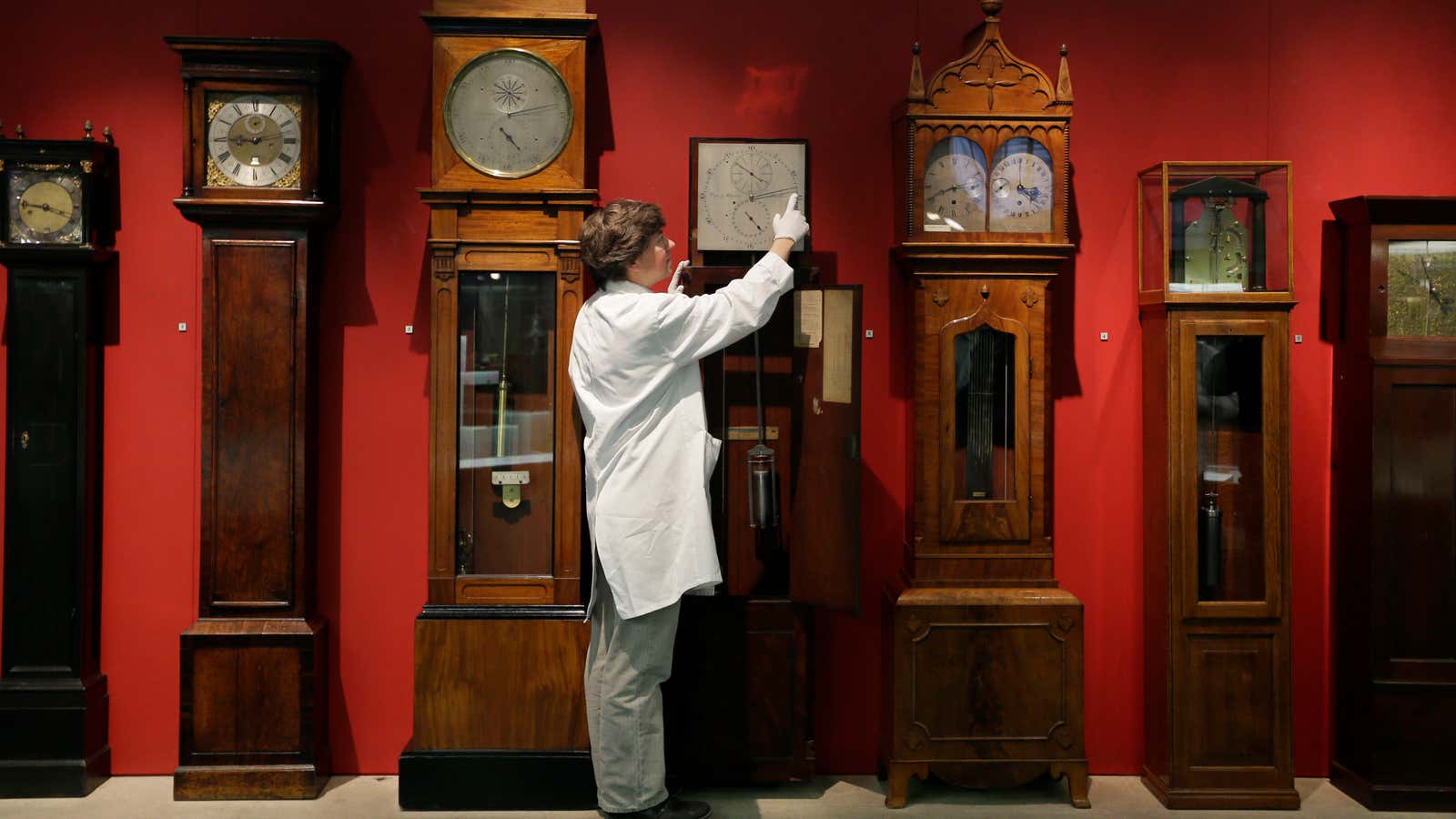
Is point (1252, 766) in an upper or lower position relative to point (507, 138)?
lower

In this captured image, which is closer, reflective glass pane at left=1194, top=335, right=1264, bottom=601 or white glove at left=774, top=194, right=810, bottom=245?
white glove at left=774, top=194, right=810, bottom=245

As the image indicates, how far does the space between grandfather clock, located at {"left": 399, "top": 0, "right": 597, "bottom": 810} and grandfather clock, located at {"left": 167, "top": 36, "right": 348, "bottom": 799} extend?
0.45 metres

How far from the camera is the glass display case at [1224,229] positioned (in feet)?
12.4

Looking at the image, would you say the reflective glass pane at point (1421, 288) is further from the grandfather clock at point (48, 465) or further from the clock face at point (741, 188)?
the grandfather clock at point (48, 465)

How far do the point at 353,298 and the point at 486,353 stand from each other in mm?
629

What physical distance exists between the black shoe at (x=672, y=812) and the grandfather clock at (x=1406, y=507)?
2.17 meters

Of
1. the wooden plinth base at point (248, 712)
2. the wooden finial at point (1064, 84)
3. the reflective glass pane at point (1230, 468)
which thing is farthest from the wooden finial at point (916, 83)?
the wooden plinth base at point (248, 712)

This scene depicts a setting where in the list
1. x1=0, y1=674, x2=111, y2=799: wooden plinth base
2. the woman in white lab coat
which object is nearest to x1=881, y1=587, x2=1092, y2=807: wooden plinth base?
the woman in white lab coat

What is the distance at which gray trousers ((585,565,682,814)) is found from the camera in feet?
11.1

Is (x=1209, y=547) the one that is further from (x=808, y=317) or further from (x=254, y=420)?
(x=254, y=420)

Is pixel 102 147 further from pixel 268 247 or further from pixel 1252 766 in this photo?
pixel 1252 766

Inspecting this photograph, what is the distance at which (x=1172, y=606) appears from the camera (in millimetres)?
3754

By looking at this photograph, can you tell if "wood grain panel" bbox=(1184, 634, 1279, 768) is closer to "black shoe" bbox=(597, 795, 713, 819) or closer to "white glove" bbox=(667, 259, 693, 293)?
"black shoe" bbox=(597, 795, 713, 819)

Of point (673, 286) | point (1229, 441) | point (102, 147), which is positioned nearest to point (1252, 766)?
point (1229, 441)
